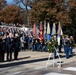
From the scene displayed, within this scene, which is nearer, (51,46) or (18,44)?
(51,46)

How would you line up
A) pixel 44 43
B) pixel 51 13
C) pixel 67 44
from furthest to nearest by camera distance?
pixel 51 13 < pixel 44 43 < pixel 67 44

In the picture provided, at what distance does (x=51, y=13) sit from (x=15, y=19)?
29572 millimetres

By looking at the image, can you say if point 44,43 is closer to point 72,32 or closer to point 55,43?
point 55,43

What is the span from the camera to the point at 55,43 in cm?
1596

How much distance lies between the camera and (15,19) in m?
72.0

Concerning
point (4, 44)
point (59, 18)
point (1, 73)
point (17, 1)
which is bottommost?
point (1, 73)

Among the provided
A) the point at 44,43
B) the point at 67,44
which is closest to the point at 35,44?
the point at 44,43

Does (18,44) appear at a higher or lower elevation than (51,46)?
higher

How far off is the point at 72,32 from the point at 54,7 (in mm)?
7069

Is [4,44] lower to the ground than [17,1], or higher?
lower

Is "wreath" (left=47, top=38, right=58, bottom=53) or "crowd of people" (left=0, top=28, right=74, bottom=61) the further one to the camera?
"crowd of people" (left=0, top=28, right=74, bottom=61)

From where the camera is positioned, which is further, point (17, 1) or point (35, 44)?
point (17, 1)

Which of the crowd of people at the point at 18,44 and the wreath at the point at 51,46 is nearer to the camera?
the wreath at the point at 51,46

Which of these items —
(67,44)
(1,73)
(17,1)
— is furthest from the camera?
(17,1)
